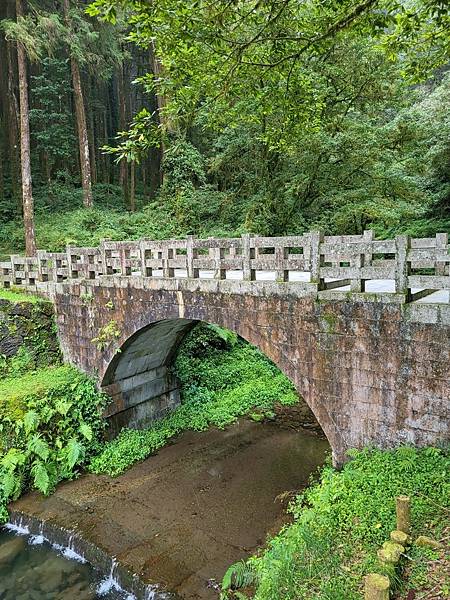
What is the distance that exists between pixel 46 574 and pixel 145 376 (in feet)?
20.7

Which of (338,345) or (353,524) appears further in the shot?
(338,345)

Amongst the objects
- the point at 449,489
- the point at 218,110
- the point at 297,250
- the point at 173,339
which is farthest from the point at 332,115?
the point at 449,489

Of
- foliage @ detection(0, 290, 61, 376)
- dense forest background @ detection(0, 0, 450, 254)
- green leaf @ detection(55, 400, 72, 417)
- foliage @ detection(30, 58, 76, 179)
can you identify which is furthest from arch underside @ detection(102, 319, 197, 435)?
foliage @ detection(30, 58, 76, 179)

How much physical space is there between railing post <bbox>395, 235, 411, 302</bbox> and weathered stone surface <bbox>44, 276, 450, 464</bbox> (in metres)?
0.29

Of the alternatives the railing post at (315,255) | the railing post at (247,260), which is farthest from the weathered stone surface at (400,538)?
the railing post at (247,260)

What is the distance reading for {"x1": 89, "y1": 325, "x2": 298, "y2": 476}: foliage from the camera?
1264cm

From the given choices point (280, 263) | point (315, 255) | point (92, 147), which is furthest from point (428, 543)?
point (92, 147)

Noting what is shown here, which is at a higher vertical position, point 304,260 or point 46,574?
point 304,260

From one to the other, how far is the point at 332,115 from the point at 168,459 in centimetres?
1252

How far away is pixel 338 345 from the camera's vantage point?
7922 mm

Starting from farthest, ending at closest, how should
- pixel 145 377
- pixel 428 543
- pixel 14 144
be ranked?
pixel 14 144
pixel 145 377
pixel 428 543

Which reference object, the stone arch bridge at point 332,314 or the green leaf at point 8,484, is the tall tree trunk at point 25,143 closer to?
the stone arch bridge at point 332,314

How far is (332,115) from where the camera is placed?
15.6 meters

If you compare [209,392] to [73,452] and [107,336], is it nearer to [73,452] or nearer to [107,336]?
[107,336]
